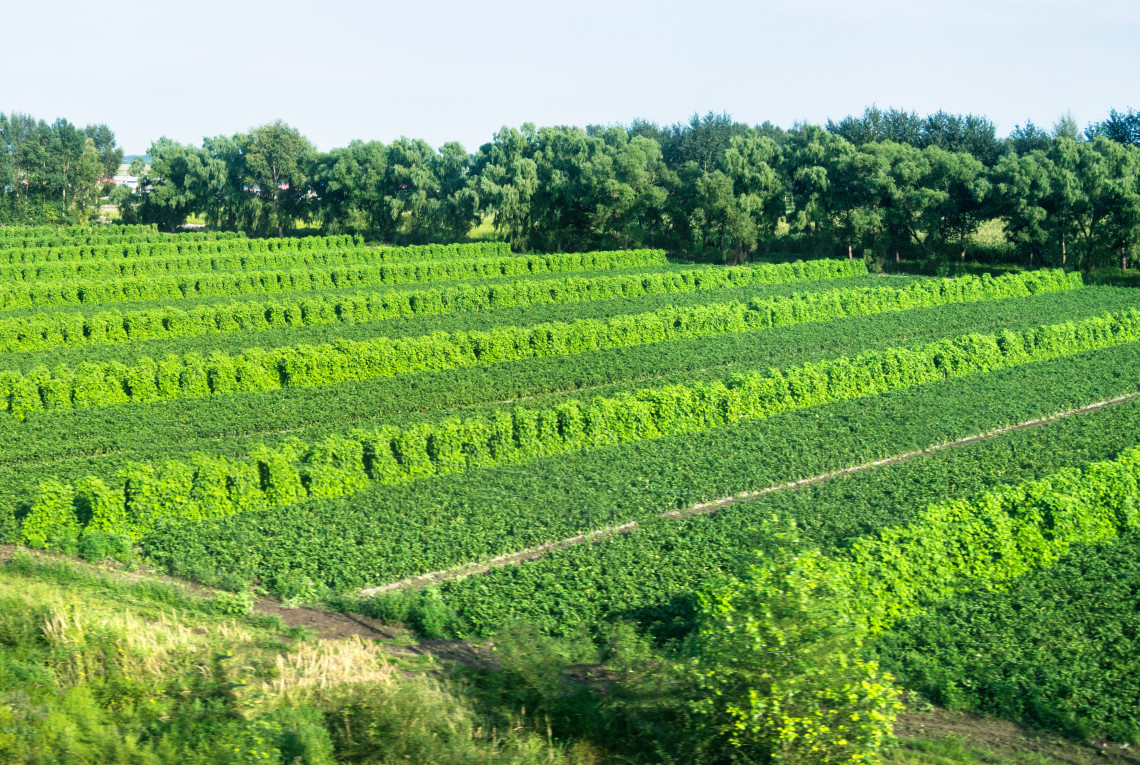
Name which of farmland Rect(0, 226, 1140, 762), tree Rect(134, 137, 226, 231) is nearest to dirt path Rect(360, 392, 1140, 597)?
farmland Rect(0, 226, 1140, 762)

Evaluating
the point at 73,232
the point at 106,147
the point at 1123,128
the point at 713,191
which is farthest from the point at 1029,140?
A: the point at 106,147

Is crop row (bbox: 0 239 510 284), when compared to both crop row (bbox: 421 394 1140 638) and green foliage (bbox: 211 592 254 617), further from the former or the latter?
crop row (bbox: 421 394 1140 638)

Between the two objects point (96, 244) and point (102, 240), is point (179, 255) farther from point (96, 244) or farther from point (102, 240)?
point (102, 240)

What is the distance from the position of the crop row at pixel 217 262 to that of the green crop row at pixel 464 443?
35.8m

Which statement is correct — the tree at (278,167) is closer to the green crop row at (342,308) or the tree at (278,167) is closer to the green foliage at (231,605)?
the green crop row at (342,308)

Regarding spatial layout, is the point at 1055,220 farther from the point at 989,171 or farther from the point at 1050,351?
the point at 1050,351

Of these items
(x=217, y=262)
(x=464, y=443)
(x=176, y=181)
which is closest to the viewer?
(x=464, y=443)

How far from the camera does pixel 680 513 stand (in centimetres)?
1828

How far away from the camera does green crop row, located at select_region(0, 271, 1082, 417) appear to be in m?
25.8

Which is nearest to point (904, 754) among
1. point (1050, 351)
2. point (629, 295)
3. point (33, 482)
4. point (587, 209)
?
point (33, 482)

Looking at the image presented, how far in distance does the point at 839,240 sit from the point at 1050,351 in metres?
29.0

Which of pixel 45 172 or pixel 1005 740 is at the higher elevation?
pixel 45 172

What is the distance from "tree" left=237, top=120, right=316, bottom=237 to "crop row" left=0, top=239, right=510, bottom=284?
2353 cm

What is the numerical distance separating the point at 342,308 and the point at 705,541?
87.7 ft
